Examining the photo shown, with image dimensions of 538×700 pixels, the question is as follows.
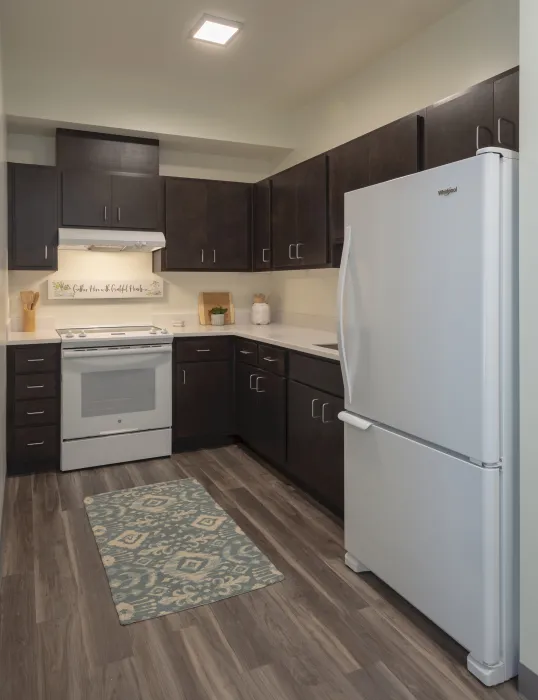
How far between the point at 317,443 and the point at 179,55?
8.51 ft

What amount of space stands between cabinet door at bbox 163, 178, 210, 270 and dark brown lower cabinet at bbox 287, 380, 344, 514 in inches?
62.7

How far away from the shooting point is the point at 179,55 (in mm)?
3602

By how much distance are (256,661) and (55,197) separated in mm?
3438

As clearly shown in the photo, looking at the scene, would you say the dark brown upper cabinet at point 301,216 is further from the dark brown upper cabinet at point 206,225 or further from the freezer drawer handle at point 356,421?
the freezer drawer handle at point 356,421

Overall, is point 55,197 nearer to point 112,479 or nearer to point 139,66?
point 139,66

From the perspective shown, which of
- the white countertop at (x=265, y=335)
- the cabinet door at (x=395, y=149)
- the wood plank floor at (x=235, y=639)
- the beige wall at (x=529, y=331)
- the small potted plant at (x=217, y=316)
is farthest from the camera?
the small potted plant at (x=217, y=316)

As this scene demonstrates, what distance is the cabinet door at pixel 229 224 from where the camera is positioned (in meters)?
4.64

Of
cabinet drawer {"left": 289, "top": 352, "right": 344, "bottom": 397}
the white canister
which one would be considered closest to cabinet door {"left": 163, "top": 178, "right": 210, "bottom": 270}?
the white canister

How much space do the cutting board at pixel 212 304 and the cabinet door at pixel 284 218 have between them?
0.84 metres

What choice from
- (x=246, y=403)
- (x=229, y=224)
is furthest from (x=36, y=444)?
(x=229, y=224)

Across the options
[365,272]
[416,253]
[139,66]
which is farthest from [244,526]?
[139,66]

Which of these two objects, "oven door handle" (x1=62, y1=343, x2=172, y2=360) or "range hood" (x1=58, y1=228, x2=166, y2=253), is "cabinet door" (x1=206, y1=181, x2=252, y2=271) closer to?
"range hood" (x1=58, y1=228, x2=166, y2=253)

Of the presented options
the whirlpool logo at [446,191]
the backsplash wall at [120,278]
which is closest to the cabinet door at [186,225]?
the backsplash wall at [120,278]

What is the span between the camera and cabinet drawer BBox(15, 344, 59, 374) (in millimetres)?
3760
